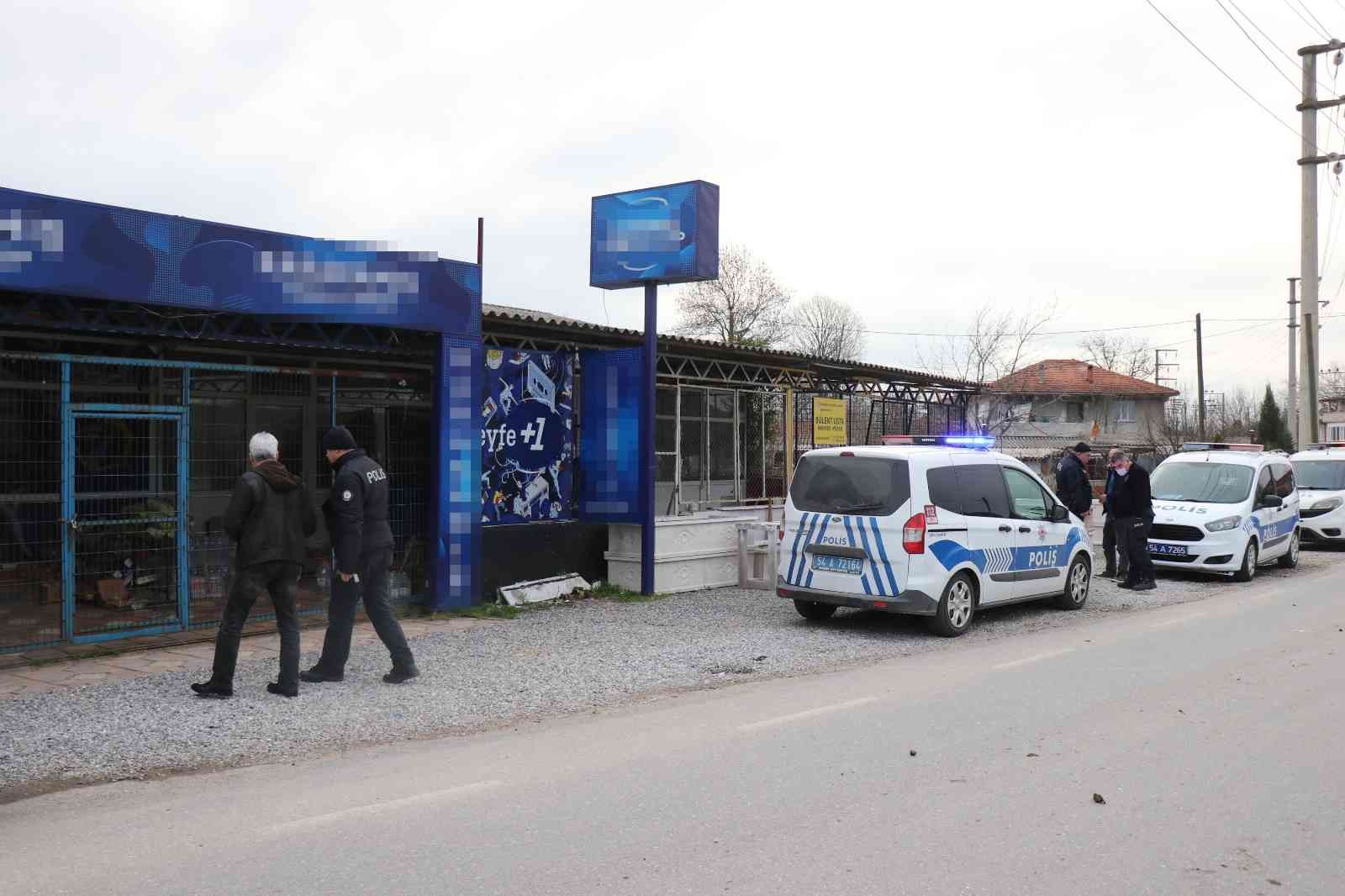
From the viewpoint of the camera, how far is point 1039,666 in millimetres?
9031

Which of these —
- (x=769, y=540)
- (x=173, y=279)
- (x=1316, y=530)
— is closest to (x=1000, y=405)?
(x=1316, y=530)

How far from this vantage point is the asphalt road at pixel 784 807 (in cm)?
440

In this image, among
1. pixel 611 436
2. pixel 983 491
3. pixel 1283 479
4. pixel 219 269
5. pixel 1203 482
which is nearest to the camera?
pixel 219 269

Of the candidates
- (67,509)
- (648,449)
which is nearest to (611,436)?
(648,449)

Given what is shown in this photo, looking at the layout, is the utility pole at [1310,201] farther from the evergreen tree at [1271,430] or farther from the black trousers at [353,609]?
the evergreen tree at [1271,430]

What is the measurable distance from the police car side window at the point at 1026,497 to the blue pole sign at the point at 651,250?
3.98m

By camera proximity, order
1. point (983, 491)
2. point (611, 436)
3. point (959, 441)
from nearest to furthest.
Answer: point (983, 491), point (959, 441), point (611, 436)

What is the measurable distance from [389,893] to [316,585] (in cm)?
736

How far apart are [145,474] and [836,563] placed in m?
6.34

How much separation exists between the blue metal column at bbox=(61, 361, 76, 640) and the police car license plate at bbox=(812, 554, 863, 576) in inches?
258

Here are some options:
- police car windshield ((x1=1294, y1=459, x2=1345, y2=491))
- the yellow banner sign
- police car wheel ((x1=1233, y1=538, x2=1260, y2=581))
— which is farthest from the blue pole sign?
police car windshield ((x1=1294, y1=459, x2=1345, y2=491))

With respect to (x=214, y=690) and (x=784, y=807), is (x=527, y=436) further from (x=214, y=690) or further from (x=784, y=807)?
(x=784, y=807)

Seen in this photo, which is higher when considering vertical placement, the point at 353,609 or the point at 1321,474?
the point at 1321,474

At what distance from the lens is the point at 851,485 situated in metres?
10.7
